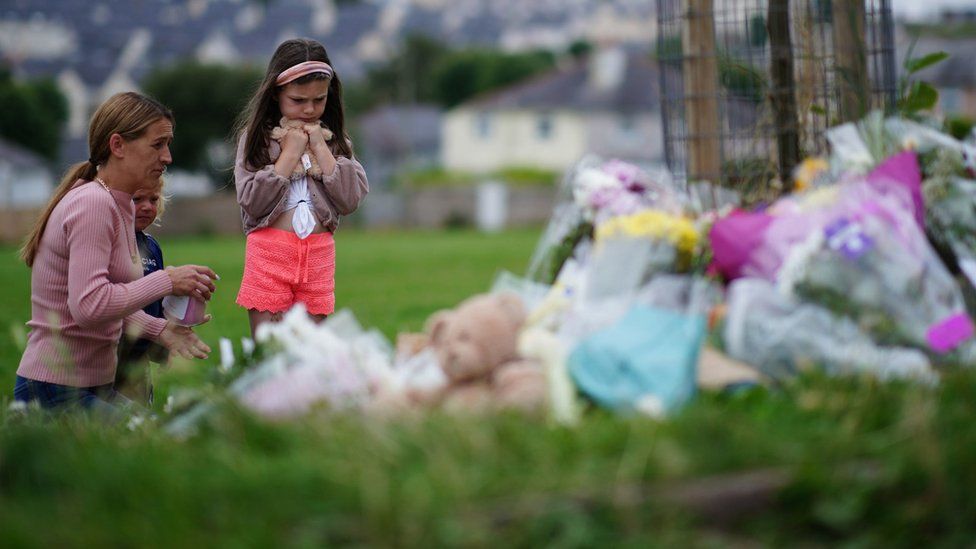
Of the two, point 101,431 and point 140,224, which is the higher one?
point 140,224

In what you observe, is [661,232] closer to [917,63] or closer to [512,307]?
[512,307]

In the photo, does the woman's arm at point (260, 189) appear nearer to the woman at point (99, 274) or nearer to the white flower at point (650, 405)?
the woman at point (99, 274)

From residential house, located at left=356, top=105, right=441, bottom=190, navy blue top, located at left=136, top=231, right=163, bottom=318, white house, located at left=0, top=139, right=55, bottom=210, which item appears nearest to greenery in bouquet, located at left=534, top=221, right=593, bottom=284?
navy blue top, located at left=136, top=231, right=163, bottom=318

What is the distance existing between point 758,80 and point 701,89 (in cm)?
30

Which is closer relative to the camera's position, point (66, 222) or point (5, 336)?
point (66, 222)

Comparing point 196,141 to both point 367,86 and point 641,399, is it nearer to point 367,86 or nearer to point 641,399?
point 367,86

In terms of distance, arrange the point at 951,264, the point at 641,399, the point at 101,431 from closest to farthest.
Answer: the point at 641,399 → the point at 101,431 → the point at 951,264

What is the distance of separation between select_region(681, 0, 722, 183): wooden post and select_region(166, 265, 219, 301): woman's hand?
2.57m

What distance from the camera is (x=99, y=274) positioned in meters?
4.86

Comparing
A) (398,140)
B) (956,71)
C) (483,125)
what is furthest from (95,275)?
(398,140)

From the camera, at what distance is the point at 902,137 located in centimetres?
497

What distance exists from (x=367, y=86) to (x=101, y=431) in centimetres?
9460

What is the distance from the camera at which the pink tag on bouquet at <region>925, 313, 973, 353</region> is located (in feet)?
13.9

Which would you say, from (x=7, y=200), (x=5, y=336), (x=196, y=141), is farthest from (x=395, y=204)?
(x=5, y=336)
